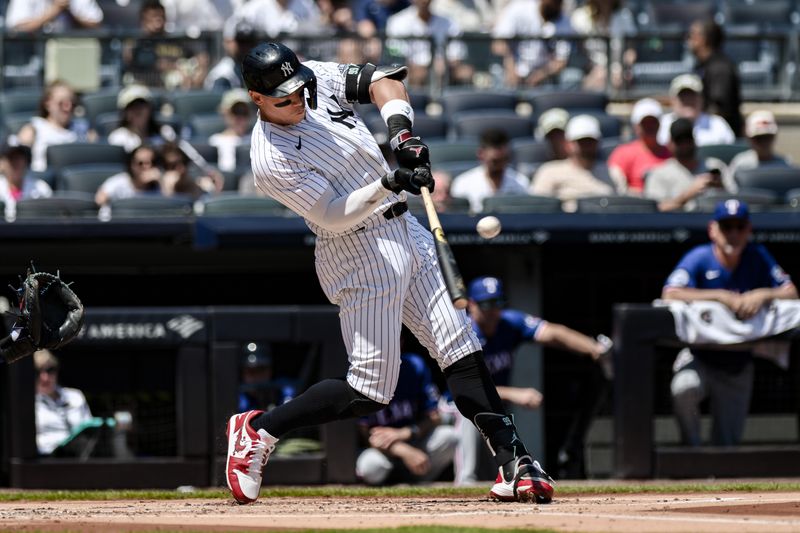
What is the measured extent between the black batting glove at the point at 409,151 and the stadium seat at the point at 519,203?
366cm

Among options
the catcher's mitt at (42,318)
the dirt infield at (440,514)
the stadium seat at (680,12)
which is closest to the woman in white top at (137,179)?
the catcher's mitt at (42,318)

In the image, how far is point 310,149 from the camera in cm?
490

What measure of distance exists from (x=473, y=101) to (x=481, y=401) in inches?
238

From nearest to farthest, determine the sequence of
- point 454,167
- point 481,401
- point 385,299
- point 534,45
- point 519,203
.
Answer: point 385,299 → point 481,401 → point 519,203 → point 454,167 → point 534,45

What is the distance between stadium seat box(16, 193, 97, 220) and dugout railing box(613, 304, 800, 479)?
3081mm

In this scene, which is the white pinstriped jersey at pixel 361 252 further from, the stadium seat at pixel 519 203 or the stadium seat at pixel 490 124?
the stadium seat at pixel 490 124

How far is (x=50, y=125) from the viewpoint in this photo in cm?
983

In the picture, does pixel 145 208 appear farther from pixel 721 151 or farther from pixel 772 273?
pixel 721 151

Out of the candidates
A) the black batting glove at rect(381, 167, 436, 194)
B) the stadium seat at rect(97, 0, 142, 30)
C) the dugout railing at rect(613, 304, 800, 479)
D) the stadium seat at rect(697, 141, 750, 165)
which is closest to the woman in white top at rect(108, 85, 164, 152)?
the stadium seat at rect(97, 0, 142, 30)

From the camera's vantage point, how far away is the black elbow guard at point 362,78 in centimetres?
504

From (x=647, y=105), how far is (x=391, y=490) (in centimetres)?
421

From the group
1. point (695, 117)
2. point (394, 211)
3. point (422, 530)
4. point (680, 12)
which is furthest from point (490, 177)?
point (422, 530)

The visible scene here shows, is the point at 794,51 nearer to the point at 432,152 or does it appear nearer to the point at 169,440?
the point at 432,152

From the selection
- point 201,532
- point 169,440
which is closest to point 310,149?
point 201,532
